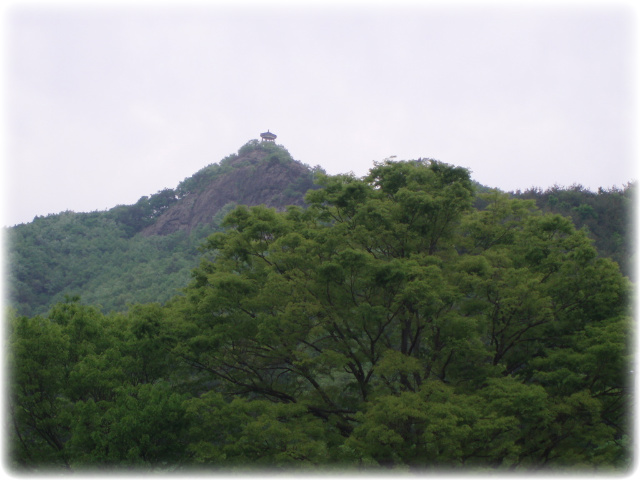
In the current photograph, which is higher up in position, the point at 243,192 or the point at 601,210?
the point at 243,192

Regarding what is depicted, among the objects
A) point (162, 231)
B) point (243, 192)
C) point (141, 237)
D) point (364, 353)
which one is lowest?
point (364, 353)

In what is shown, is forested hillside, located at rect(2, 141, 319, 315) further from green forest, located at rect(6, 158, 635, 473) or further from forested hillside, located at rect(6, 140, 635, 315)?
green forest, located at rect(6, 158, 635, 473)

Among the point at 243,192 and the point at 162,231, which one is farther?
the point at 243,192

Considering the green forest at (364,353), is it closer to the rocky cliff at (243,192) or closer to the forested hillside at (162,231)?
the forested hillside at (162,231)

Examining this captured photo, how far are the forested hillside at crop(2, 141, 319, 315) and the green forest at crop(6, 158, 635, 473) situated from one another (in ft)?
76.4

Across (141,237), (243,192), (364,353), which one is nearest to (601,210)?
(364,353)

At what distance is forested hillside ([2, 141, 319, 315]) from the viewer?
4156 cm

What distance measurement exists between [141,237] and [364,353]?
50.1m

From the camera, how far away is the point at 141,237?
57.8 meters

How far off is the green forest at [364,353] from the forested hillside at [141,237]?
76.4 ft

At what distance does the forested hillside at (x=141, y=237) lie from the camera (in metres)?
41.6

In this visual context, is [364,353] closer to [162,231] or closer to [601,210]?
[601,210]

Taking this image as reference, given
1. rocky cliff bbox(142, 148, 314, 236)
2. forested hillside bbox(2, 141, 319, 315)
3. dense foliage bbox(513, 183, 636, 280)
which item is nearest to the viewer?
dense foliage bbox(513, 183, 636, 280)

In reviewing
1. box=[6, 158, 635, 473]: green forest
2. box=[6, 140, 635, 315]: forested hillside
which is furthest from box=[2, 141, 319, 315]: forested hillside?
box=[6, 158, 635, 473]: green forest
